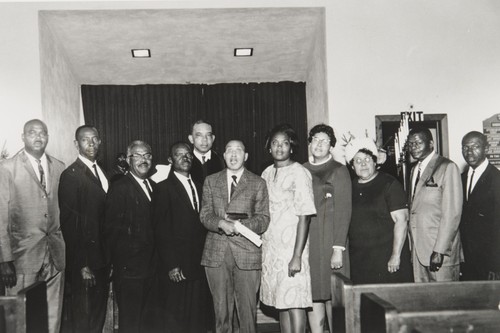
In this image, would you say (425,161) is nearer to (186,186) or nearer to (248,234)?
(248,234)

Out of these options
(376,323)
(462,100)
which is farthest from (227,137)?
(376,323)

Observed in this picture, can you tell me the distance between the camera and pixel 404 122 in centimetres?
488

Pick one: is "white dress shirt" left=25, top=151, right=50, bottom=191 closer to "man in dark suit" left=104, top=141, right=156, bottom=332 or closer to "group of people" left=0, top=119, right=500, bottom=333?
"group of people" left=0, top=119, right=500, bottom=333

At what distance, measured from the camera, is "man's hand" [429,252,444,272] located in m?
3.37

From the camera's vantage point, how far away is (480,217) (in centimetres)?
361

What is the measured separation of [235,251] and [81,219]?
1.19 meters

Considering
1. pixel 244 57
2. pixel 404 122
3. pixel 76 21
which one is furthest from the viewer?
pixel 244 57

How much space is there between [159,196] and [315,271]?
123 centimetres

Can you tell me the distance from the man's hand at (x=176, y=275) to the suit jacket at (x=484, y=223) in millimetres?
2114

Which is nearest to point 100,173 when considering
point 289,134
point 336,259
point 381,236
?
point 289,134

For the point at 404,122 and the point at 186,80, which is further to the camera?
the point at 186,80

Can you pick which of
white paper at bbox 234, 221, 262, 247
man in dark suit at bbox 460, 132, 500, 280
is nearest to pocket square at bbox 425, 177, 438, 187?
man in dark suit at bbox 460, 132, 500, 280

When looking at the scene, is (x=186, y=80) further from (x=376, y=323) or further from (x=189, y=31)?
(x=376, y=323)

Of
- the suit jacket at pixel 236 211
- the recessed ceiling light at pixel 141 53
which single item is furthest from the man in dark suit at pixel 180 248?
the recessed ceiling light at pixel 141 53
